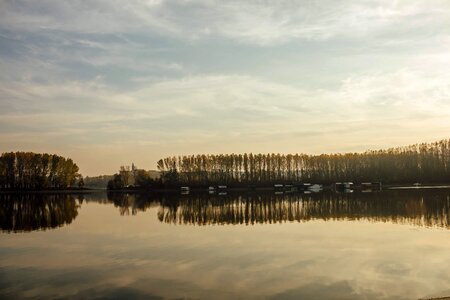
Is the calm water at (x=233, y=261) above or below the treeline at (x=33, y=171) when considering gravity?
below

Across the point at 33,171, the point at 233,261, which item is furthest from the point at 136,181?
the point at 233,261

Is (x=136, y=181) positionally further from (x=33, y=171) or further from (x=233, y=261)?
(x=233, y=261)

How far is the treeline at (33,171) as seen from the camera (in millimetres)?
177750

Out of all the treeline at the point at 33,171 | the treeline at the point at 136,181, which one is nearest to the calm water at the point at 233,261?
the treeline at the point at 136,181

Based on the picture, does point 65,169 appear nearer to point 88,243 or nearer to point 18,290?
point 88,243

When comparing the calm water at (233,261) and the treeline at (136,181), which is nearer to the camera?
the calm water at (233,261)

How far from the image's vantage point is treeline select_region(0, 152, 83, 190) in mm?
177750

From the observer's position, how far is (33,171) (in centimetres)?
18038

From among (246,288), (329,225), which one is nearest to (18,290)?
(246,288)

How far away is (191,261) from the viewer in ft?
78.6

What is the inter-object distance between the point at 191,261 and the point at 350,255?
30.3 ft

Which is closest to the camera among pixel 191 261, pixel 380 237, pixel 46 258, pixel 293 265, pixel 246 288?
pixel 246 288

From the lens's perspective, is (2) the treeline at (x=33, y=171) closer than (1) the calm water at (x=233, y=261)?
No

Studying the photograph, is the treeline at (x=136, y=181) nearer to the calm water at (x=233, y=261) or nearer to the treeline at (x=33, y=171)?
the treeline at (x=33, y=171)
